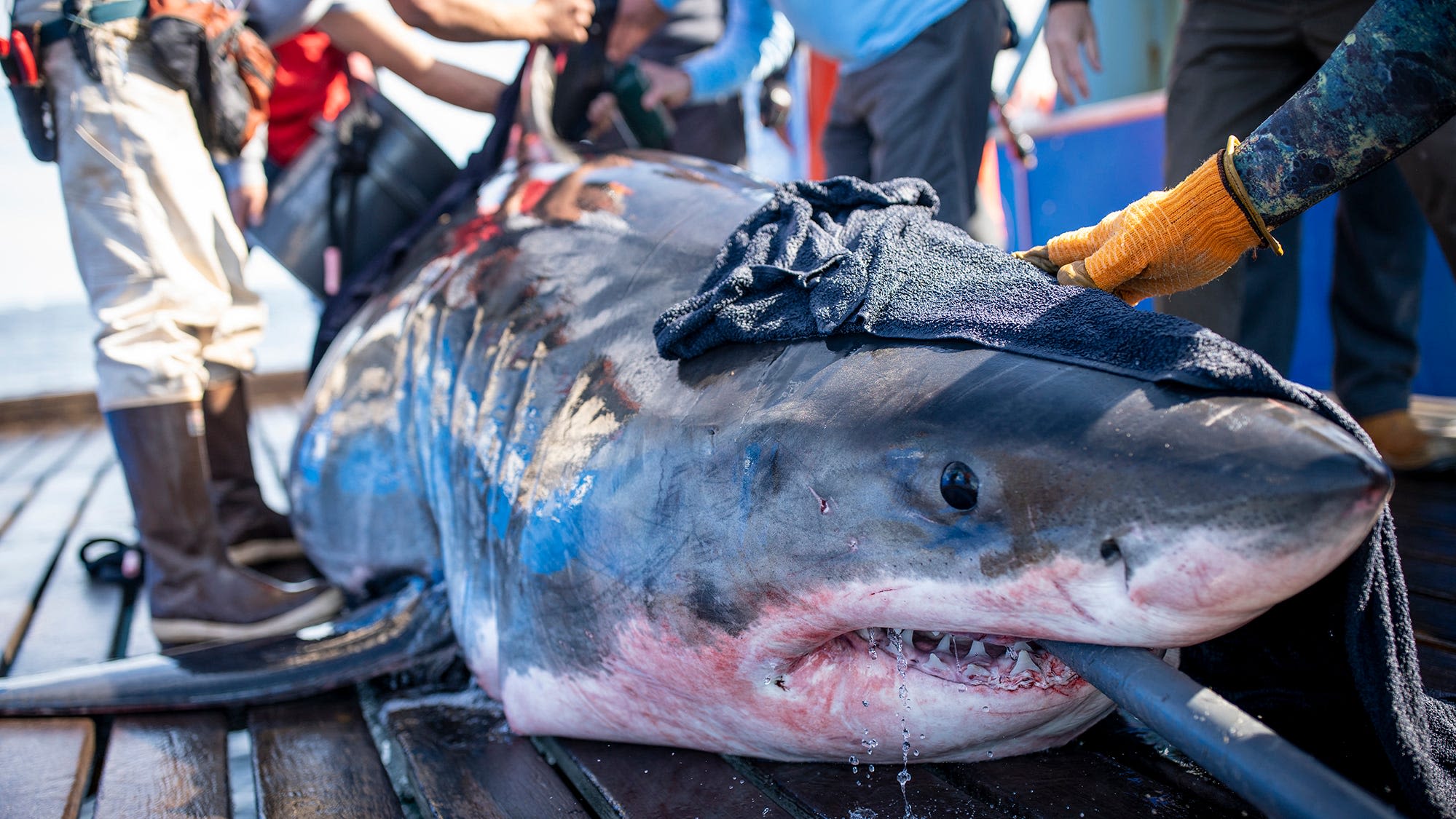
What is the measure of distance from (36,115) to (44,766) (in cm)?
135

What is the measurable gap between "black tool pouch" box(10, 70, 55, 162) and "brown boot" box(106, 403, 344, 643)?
0.60 meters

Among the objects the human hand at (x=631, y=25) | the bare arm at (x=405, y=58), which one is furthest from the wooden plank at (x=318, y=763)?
the human hand at (x=631, y=25)

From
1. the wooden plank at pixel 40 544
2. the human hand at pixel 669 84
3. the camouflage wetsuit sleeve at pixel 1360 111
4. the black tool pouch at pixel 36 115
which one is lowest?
the wooden plank at pixel 40 544

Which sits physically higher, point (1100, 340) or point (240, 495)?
point (1100, 340)

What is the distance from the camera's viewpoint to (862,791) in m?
1.34

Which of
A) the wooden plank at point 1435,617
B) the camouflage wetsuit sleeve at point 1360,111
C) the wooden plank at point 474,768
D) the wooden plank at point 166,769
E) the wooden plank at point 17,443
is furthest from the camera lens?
the wooden plank at point 17,443

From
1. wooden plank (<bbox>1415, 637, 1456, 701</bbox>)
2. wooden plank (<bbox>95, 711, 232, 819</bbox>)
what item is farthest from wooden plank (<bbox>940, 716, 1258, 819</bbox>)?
wooden plank (<bbox>95, 711, 232, 819</bbox>)

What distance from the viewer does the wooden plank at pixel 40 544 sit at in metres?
2.50

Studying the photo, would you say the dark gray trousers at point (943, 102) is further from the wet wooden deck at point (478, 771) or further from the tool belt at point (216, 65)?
the tool belt at point (216, 65)

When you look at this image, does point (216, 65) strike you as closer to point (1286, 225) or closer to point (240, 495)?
point (240, 495)

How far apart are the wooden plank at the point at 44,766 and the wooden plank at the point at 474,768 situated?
0.49 metres

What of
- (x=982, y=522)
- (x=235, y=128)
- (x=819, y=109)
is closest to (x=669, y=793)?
(x=982, y=522)

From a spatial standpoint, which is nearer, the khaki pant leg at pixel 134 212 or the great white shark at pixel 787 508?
the great white shark at pixel 787 508

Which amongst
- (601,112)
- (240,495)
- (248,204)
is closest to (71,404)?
(248,204)
